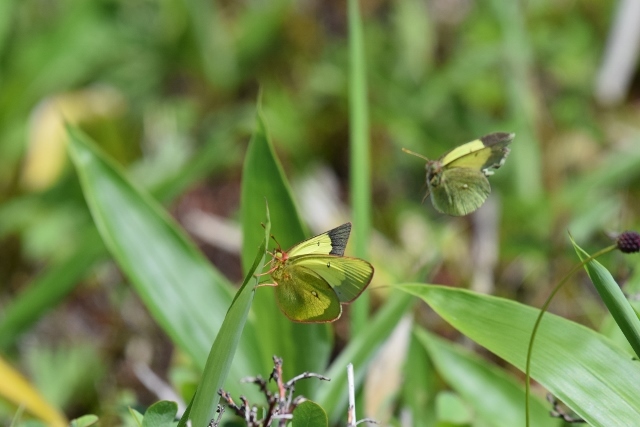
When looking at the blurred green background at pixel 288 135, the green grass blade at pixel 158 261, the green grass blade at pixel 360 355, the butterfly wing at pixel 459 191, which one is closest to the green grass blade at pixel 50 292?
the blurred green background at pixel 288 135

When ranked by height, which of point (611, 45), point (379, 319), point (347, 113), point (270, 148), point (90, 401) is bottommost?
point (90, 401)

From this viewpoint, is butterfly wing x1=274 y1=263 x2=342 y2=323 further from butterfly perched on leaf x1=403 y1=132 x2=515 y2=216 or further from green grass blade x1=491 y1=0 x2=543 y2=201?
green grass blade x1=491 y1=0 x2=543 y2=201

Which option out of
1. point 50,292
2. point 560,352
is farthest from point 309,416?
point 50,292

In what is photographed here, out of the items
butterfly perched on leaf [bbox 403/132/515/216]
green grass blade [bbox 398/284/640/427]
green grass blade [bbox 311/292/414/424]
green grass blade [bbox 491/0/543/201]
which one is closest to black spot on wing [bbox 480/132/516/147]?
butterfly perched on leaf [bbox 403/132/515/216]

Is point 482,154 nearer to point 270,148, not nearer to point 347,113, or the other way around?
point 270,148

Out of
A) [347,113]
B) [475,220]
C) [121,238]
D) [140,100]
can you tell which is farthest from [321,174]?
[121,238]

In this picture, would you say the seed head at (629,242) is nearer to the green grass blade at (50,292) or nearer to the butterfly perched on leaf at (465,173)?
the butterfly perched on leaf at (465,173)

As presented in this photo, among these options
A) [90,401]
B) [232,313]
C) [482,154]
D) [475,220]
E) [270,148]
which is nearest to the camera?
[232,313]

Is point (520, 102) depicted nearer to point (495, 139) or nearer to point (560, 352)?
point (495, 139)
